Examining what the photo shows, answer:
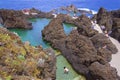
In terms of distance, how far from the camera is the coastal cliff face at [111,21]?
34.0 m

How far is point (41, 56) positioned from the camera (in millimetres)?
18234

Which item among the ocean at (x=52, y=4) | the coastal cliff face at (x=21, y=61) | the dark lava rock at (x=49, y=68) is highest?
the coastal cliff face at (x=21, y=61)

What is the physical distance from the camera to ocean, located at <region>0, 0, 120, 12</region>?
4756 centimetres

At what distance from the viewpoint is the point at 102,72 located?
71.6 feet

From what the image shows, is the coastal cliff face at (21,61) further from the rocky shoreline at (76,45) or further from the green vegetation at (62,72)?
the green vegetation at (62,72)

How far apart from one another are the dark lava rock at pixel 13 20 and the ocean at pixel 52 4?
1025 cm

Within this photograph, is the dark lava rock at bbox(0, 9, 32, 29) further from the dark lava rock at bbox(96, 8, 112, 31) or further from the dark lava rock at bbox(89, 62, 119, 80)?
the dark lava rock at bbox(89, 62, 119, 80)

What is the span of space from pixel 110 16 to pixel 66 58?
1366cm

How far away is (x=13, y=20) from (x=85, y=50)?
11.5 metres

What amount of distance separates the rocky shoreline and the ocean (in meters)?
5.72

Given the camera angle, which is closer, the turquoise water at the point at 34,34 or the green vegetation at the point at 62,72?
the green vegetation at the point at 62,72

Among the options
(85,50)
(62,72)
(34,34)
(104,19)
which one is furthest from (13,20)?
(62,72)

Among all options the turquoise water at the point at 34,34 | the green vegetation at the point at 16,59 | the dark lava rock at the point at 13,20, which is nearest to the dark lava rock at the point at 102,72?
the green vegetation at the point at 16,59

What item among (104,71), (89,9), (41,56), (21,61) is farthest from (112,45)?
(89,9)
